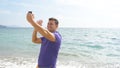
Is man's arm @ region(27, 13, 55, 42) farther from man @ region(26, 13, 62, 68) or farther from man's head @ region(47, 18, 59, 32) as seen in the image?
man's head @ region(47, 18, 59, 32)

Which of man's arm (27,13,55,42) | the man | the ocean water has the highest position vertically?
man's arm (27,13,55,42)

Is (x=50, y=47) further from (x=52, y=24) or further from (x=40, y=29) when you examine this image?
(x=40, y=29)

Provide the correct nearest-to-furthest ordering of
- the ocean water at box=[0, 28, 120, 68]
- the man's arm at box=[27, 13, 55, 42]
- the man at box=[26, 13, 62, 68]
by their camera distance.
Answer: the man's arm at box=[27, 13, 55, 42]
the man at box=[26, 13, 62, 68]
the ocean water at box=[0, 28, 120, 68]

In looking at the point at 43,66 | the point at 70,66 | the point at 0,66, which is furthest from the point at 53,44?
the point at 70,66

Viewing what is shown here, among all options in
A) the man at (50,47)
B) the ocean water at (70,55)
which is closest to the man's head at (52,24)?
the man at (50,47)

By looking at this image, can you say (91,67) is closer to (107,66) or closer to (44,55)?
(107,66)

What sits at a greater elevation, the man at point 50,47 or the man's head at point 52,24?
the man's head at point 52,24

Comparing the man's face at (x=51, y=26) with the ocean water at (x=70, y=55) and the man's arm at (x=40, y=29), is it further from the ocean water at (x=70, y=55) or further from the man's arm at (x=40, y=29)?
the ocean water at (x=70, y=55)

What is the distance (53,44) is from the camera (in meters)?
4.66

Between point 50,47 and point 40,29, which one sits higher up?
point 40,29

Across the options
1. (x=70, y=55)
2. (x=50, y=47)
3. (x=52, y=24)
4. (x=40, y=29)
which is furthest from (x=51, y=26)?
(x=70, y=55)

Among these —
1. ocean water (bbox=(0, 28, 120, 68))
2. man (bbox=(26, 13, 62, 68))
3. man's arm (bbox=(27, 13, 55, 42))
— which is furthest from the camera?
ocean water (bbox=(0, 28, 120, 68))

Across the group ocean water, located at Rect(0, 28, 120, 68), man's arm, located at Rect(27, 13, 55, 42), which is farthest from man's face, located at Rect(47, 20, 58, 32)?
ocean water, located at Rect(0, 28, 120, 68)

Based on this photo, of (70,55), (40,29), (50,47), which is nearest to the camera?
(40,29)
